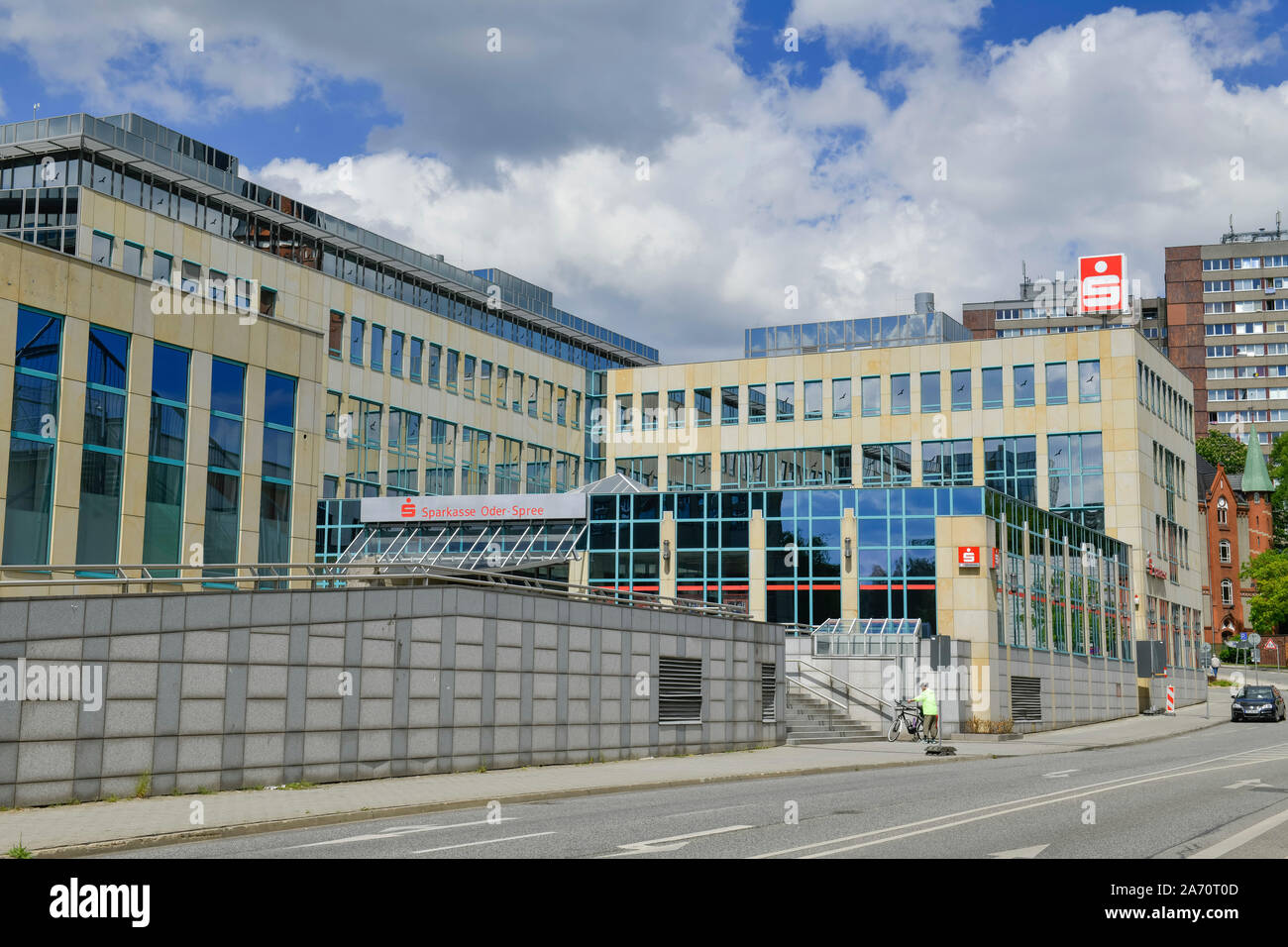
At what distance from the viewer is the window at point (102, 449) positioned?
24.1 meters

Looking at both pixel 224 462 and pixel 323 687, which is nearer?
pixel 323 687

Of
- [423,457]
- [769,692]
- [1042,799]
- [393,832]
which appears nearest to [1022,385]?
[423,457]

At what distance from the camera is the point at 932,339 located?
222 feet

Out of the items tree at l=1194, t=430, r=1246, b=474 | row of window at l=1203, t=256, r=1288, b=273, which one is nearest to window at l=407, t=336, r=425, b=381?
tree at l=1194, t=430, r=1246, b=474

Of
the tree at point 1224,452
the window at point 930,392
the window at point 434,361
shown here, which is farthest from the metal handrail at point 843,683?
the tree at point 1224,452

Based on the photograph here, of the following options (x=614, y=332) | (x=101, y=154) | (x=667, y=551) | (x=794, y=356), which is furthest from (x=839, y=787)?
(x=614, y=332)

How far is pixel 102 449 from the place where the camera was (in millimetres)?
24391

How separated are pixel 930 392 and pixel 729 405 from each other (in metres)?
11.0

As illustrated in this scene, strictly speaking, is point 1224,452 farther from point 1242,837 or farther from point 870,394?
point 1242,837

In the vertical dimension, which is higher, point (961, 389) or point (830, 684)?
point (961, 389)

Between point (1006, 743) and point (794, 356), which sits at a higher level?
point (794, 356)
